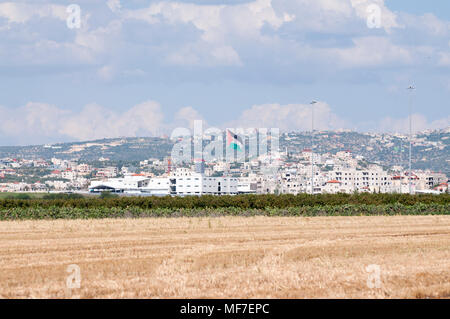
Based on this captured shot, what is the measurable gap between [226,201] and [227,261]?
30453mm

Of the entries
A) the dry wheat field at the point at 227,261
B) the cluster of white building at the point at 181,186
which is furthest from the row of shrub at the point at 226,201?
the cluster of white building at the point at 181,186

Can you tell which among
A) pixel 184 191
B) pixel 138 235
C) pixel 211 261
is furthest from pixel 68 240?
pixel 184 191

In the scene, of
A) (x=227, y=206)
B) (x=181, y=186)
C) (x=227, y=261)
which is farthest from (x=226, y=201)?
(x=181, y=186)

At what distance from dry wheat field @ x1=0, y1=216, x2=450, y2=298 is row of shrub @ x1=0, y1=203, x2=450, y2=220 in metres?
10.8

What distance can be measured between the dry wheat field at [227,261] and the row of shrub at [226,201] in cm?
1373

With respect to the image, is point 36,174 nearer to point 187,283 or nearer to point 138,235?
point 138,235

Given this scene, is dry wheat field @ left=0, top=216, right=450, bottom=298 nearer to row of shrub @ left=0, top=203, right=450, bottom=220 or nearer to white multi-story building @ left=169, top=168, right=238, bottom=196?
row of shrub @ left=0, top=203, right=450, bottom=220

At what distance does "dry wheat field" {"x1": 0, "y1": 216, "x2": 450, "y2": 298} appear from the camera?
16844 millimetres

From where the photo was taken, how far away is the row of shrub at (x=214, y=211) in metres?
47.8

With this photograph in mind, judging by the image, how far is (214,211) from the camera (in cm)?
4934

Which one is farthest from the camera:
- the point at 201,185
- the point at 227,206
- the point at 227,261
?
the point at 201,185

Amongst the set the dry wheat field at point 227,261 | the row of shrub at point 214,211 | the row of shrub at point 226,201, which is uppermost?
the row of shrub at point 226,201

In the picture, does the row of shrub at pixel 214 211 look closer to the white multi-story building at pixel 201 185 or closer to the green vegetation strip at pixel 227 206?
the green vegetation strip at pixel 227 206

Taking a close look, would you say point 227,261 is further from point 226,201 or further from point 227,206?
point 226,201
